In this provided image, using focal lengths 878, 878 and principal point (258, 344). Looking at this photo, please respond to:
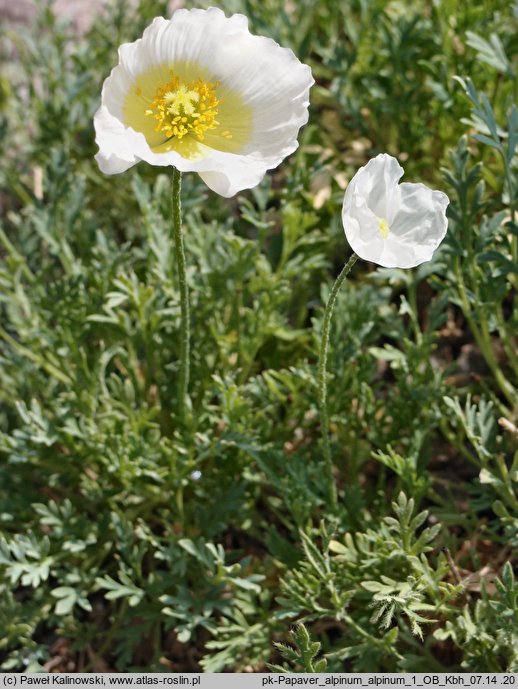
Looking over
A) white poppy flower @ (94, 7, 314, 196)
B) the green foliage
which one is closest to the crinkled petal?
white poppy flower @ (94, 7, 314, 196)

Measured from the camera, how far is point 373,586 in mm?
2160

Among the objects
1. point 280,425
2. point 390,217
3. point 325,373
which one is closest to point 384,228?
point 390,217

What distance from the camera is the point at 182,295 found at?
2.16m

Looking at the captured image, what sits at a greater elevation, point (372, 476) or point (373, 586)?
point (373, 586)

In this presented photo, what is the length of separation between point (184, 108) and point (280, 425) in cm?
105

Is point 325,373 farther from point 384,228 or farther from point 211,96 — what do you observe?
Answer: point 211,96

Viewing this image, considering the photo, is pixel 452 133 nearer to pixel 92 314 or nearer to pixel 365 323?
pixel 365 323

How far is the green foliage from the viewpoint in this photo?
2428mm

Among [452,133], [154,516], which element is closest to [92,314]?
[154,516]

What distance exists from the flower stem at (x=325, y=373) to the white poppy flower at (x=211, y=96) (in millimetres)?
290

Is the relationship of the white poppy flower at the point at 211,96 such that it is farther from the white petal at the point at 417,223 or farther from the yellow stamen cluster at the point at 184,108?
the white petal at the point at 417,223

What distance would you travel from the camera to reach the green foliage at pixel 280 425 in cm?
243

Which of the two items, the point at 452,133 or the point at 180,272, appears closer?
the point at 180,272

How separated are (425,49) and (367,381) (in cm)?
138
